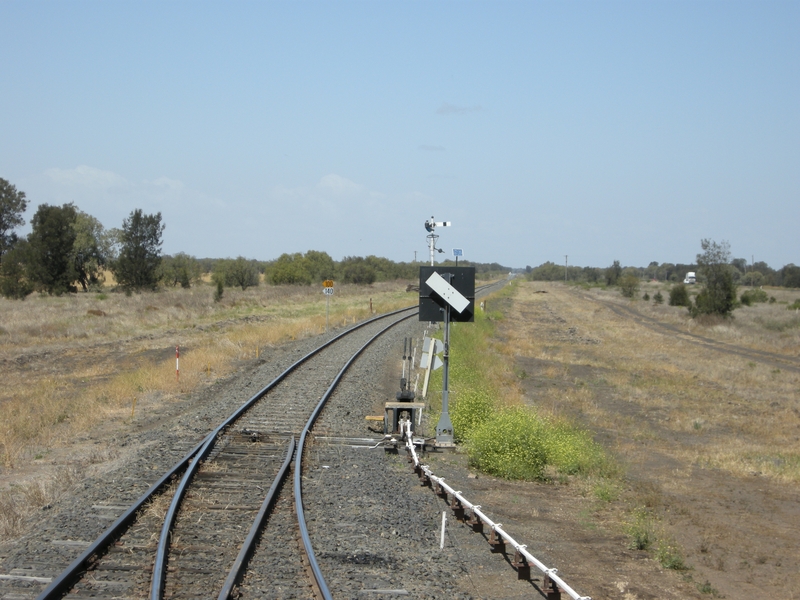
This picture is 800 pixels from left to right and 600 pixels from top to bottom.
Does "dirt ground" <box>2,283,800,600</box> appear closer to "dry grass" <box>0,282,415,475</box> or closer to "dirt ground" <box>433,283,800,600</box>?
"dirt ground" <box>433,283,800,600</box>

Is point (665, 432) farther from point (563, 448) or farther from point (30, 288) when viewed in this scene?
point (30, 288)

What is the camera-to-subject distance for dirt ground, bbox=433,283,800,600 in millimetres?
7891

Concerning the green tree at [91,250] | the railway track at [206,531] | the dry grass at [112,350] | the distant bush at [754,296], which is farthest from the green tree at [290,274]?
the railway track at [206,531]

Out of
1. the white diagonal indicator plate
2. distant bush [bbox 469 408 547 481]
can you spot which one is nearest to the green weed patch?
distant bush [bbox 469 408 547 481]

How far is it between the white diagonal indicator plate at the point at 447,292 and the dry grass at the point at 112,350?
7.31 m

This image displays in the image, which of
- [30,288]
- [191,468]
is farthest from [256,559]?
[30,288]

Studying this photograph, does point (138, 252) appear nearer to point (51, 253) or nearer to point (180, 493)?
point (51, 253)

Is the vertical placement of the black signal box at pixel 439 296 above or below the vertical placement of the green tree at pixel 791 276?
below

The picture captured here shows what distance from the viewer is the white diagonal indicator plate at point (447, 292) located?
12.2 meters

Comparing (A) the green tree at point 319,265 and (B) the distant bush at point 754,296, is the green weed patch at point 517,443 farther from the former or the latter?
(A) the green tree at point 319,265

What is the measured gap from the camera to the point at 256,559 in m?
6.99

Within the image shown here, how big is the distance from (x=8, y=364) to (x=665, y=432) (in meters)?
23.7

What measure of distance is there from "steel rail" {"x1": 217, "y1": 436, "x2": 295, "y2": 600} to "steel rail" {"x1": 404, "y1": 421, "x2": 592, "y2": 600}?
210cm

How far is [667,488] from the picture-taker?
13008mm
